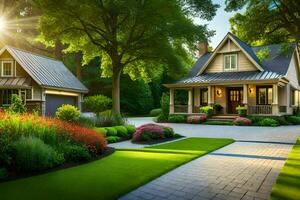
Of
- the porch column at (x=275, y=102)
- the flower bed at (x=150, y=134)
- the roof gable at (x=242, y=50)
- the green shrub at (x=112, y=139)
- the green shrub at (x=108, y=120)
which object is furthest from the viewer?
the roof gable at (x=242, y=50)

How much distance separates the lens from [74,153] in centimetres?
801

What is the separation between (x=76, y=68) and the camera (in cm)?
4219

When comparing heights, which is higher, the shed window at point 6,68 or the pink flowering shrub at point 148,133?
the shed window at point 6,68

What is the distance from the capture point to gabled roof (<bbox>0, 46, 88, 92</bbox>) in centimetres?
2425

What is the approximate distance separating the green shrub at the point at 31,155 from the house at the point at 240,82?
69.0 feet

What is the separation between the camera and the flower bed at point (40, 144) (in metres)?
6.59

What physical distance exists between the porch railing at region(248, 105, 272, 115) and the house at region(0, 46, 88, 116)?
1603 centimetres

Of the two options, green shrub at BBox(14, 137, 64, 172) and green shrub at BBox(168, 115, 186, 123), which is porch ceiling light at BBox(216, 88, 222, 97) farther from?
green shrub at BBox(14, 137, 64, 172)

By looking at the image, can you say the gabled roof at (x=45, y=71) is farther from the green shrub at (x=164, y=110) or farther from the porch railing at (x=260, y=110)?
the porch railing at (x=260, y=110)

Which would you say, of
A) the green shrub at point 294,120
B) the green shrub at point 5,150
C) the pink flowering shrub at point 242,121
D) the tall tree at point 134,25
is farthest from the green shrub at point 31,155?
the green shrub at point 294,120

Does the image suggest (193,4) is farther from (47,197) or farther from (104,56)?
(47,197)

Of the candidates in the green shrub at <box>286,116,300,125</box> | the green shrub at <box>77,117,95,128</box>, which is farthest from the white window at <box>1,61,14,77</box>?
the green shrub at <box>286,116,300,125</box>

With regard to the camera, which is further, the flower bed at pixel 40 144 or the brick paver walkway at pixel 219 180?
the flower bed at pixel 40 144

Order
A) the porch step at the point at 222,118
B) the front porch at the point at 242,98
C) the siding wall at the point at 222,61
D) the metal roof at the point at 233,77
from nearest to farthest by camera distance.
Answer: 1. the metal roof at the point at 233,77
2. the front porch at the point at 242,98
3. the porch step at the point at 222,118
4. the siding wall at the point at 222,61
